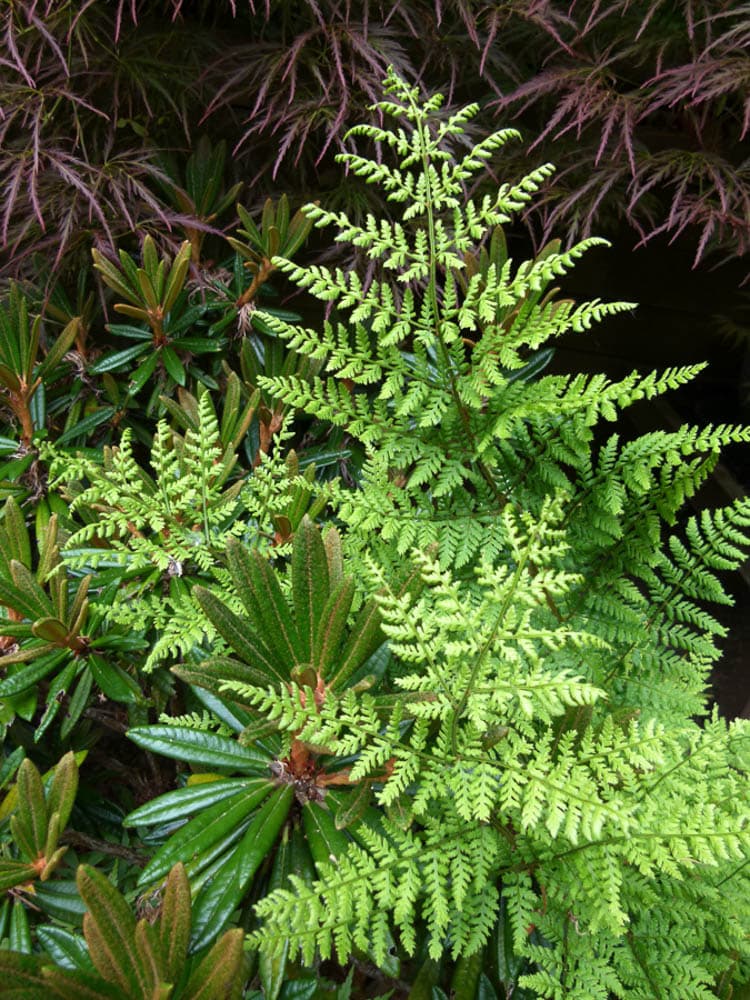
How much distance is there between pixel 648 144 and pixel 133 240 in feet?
3.68

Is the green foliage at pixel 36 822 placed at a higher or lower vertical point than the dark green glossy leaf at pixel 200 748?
lower

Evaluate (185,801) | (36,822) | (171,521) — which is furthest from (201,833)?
(171,521)

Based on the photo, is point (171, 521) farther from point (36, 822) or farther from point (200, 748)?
point (36, 822)

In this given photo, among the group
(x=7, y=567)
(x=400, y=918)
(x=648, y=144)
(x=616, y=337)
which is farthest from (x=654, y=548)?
(x=616, y=337)

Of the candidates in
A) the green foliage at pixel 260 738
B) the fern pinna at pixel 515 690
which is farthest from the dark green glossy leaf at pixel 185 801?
the fern pinna at pixel 515 690

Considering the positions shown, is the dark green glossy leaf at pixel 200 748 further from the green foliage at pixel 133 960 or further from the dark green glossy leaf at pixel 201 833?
the green foliage at pixel 133 960

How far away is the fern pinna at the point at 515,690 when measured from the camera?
0.67 meters

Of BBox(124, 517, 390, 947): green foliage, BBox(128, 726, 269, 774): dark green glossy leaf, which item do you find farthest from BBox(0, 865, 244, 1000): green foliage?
BBox(128, 726, 269, 774): dark green glossy leaf

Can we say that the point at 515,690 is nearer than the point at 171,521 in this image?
Yes

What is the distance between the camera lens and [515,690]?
0.64m

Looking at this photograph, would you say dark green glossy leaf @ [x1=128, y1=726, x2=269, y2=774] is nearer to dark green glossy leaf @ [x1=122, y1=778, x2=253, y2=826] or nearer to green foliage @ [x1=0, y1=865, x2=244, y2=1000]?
dark green glossy leaf @ [x1=122, y1=778, x2=253, y2=826]

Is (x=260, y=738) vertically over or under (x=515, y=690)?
under

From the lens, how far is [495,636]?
25.7 inches

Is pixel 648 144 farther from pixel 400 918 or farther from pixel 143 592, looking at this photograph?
pixel 400 918
